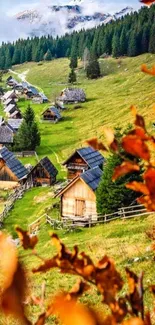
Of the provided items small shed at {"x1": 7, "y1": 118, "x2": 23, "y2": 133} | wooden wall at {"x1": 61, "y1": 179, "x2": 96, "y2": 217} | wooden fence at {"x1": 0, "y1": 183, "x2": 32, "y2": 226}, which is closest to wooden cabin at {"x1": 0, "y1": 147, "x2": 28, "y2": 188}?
wooden fence at {"x1": 0, "y1": 183, "x2": 32, "y2": 226}

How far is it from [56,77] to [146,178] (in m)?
136

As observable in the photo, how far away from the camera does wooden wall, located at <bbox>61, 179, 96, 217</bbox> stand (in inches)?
1330

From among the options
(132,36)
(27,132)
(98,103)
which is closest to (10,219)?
(27,132)

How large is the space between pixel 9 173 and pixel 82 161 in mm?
10405

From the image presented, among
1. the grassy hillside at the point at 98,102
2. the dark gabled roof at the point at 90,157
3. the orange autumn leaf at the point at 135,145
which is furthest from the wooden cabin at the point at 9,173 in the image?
the orange autumn leaf at the point at 135,145

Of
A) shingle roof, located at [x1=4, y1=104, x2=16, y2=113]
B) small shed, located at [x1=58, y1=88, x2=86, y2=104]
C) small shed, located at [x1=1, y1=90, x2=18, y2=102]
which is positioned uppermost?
small shed, located at [x1=1, y1=90, x2=18, y2=102]

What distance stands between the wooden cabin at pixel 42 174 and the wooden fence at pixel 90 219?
527 inches

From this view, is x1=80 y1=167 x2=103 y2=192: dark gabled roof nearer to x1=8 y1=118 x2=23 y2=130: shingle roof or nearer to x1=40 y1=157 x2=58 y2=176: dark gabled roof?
x1=40 y1=157 x2=58 y2=176: dark gabled roof

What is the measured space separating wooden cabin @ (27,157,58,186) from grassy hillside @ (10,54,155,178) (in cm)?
371

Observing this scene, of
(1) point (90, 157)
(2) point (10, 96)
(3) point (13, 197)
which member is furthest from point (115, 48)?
(3) point (13, 197)

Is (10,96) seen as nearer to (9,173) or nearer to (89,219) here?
(9,173)

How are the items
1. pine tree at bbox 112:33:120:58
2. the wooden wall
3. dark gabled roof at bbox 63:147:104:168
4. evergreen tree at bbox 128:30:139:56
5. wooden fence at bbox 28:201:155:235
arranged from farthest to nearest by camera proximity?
pine tree at bbox 112:33:120:58 → evergreen tree at bbox 128:30:139:56 → dark gabled roof at bbox 63:147:104:168 → the wooden wall → wooden fence at bbox 28:201:155:235

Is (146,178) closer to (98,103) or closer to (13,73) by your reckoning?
(98,103)

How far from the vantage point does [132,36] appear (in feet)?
416
